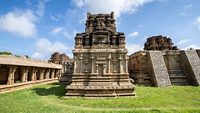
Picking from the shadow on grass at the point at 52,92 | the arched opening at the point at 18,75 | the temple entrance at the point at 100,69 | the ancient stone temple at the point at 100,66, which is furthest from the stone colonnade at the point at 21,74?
the temple entrance at the point at 100,69

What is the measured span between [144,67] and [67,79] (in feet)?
35.2

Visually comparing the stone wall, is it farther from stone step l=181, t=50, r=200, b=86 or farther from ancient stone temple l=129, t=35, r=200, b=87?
stone step l=181, t=50, r=200, b=86

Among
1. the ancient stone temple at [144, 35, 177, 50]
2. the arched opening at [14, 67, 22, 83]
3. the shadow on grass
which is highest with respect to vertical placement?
the ancient stone temple at [144, 35, 177, 50]

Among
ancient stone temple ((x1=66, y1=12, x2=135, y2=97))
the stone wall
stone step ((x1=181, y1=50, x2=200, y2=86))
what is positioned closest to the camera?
ancient stone temple ((x1=66, y1=12, x2=135, y2=97))

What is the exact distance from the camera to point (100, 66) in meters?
14.3

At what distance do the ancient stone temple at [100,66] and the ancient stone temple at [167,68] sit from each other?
6441mm

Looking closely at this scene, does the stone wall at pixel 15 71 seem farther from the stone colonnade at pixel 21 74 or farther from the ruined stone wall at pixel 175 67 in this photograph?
the ruined stone wall at pixel 175 67

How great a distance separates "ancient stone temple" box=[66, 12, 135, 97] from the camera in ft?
43.3

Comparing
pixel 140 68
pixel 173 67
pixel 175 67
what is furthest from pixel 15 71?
pixel 175 67

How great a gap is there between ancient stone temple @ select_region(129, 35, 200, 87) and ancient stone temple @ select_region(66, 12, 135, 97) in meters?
6.44

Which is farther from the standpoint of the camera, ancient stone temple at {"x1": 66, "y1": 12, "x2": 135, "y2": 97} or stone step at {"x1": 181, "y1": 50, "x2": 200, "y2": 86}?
stone step at {"x1": 181, "y1": 50, "x2": 200, "y2": 86}

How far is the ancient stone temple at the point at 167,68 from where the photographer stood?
19.3 m

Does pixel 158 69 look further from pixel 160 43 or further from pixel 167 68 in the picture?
pixel 160 43

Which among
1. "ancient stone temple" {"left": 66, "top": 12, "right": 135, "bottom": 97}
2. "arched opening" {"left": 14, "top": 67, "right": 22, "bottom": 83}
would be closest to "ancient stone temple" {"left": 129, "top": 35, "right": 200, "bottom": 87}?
"ancient stone temple" {"left": 66, "top": 12, "right": 135, "bottom": 97}
